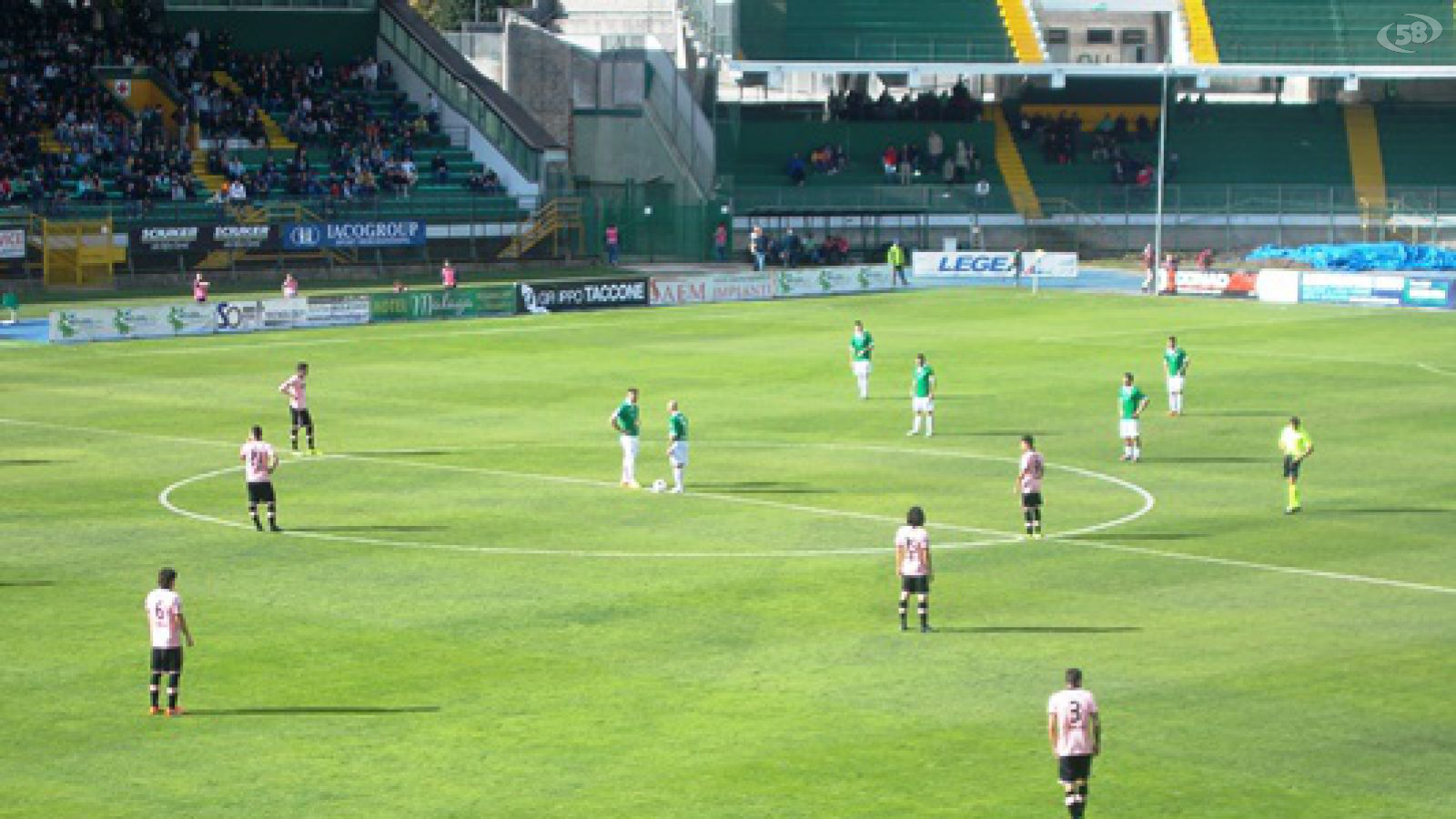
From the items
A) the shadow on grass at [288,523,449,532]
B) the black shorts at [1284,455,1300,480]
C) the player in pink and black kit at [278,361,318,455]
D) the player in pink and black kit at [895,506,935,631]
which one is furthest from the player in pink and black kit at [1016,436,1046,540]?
the player in pink and black kit at [278,361,318,455]

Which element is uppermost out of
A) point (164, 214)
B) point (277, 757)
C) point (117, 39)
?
point (117, 39)

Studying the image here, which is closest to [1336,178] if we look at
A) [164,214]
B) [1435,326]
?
[1435,326]

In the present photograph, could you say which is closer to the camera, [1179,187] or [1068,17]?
[1179,187]

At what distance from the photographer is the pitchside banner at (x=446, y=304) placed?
7406cm

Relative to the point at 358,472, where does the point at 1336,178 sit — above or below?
above

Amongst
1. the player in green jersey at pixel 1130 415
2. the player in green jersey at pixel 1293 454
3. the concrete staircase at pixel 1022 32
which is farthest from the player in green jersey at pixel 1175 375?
the concrete staircase at pixel 1022 32

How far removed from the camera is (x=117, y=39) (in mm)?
89938

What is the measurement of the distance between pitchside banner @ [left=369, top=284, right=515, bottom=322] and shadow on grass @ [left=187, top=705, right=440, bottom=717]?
1901 inches

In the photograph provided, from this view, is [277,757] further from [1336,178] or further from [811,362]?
[1336,178]

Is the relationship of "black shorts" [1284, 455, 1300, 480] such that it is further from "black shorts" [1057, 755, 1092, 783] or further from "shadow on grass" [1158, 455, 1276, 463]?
"black shorts" [1057, 755, 1092, 783]

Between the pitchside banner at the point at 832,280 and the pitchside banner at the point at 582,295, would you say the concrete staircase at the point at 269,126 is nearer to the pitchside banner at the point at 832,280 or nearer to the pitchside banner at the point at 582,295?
the pitchside banner at the point at 582,295

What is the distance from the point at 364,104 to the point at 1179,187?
115 ft

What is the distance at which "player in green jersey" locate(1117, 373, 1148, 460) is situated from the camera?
44.6 metres

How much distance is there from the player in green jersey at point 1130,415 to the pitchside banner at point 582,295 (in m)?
34.2
